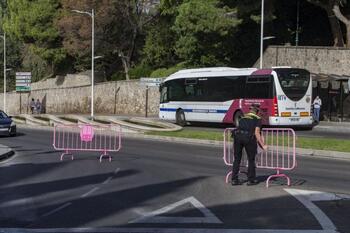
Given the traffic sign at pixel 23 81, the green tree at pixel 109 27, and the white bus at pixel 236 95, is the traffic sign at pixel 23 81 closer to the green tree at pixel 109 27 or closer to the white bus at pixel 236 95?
the green tree at pixel 109 27

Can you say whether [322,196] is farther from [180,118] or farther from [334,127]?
[180,118]

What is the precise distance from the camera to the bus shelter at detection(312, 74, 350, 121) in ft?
124

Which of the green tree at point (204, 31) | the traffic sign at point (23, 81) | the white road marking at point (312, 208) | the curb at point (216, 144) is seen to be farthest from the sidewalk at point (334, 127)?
the traffic sign at point (23, 81)

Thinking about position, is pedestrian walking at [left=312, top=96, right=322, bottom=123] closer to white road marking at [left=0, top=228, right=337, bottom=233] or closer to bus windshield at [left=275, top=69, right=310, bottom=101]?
bus windshield at [left=275, top=69, right=310, bottom=101]

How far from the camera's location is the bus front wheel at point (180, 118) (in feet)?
123

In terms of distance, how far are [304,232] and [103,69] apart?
6250 centimetres

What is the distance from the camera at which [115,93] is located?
193 feet

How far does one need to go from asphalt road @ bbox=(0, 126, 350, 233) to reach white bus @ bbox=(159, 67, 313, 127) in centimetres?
1231

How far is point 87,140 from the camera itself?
21.1 m

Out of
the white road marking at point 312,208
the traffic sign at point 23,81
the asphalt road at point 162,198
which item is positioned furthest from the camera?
the traffic sign at point 23,81

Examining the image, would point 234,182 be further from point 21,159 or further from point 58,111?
point 58,111

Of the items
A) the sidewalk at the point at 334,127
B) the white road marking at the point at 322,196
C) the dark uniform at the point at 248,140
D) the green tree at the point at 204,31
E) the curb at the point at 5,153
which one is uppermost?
the green tree at the point at 204,31

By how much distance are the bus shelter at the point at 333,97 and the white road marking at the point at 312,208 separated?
25.9 m

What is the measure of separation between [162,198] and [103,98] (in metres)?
49.2
